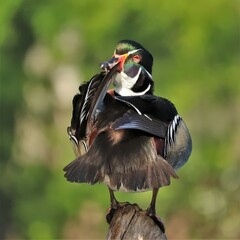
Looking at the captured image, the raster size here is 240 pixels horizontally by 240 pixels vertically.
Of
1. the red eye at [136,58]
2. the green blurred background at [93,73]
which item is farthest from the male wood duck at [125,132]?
the green blurred background at [93,73]

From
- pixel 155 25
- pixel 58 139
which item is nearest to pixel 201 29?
pixel 155 25

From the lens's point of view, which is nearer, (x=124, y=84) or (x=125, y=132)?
(x=125, y=132)

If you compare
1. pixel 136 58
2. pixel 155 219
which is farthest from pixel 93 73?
pixel 155 219

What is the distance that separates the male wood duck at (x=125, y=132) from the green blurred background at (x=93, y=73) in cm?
917

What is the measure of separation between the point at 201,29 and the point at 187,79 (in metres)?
0.66

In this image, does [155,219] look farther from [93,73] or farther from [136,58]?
[93,73]

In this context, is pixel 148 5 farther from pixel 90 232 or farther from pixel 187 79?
pixel 90 232

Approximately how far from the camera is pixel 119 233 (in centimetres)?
428

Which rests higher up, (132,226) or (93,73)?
(93,73)

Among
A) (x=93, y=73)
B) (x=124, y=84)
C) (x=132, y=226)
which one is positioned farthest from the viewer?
(x=93, y=73)

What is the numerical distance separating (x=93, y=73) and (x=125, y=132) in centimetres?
1039

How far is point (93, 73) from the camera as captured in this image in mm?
14695

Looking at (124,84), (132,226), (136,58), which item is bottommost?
(132,226)

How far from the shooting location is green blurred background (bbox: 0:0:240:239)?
14562 mm
